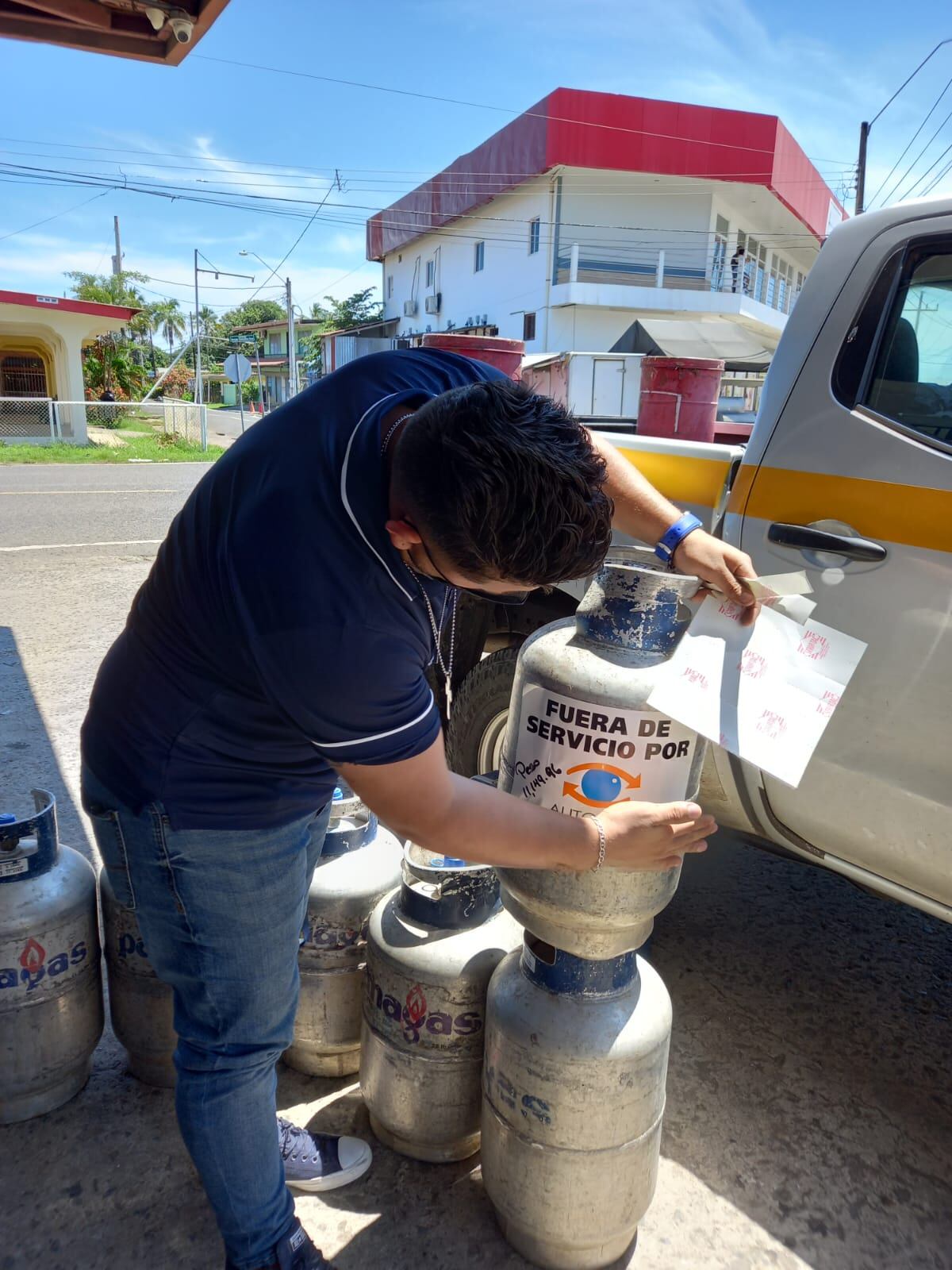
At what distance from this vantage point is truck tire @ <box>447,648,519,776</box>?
10.1 feet

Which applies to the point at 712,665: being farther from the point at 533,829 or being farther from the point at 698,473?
the point at 698,473

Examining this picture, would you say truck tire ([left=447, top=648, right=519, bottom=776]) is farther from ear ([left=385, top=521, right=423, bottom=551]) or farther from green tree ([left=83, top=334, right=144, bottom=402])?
green tree ([left=83, top=334, right=144, bottom=402])

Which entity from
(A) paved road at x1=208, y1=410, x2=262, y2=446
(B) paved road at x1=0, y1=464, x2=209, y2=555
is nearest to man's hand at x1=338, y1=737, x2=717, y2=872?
(B) paved road at x1=0, y1=464, x2=209, y2=555

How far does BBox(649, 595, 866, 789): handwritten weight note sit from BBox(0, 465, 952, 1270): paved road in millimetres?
1164

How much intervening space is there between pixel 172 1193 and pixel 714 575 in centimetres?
176

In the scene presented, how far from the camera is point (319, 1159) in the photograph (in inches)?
77.9

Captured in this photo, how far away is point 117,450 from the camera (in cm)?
2177

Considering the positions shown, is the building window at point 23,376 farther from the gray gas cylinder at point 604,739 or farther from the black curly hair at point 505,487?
the black curly hair at point 505,487

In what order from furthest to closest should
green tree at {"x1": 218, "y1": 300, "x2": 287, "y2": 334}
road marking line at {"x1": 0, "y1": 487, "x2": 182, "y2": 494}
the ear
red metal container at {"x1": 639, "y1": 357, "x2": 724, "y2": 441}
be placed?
green tree at {"x1": 218, "y1": 300, "x2": 287, "y2": 334} → road marking line at {"x1": 0, "y1": 487, "x2": 182, "y2": 494} → red metal container at {"x1": 639, "y1": 357, "x2": 724, "y2": 441} → the ear

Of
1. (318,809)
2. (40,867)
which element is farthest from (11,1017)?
(318,809)

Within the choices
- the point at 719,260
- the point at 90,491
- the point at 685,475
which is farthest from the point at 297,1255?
the point at 719,260

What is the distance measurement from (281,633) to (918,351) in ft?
5.75

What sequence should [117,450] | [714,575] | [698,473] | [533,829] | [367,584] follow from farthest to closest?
[117,450]
[698,473]
[714,575]
[533,829]
[367,584]

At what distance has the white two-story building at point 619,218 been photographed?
25.8 m
